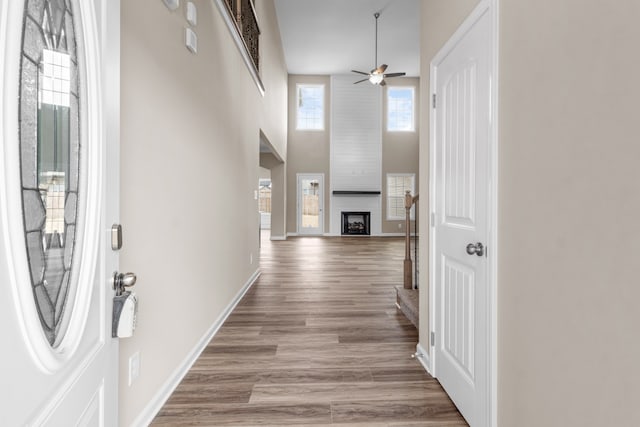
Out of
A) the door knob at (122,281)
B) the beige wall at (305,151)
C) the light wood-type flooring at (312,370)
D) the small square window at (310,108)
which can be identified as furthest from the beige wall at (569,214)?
the small square window at (310,108)

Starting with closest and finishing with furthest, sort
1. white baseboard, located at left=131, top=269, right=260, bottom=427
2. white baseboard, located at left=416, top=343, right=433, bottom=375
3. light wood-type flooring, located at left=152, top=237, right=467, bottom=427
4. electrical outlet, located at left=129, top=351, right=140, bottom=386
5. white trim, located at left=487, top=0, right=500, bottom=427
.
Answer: white trim, located at left=487, top=0, right=500, bottom=427
electrical outlet, located at left=129, top=351, right=140, bottom=386
white baseboard, located at left=131, top=269, right=260, bottom=427
light wood-type flooring, located at left=152, top=237, right=467, bottom=427
white baseboard, located at left=416, top=343, right=433, bottom=375

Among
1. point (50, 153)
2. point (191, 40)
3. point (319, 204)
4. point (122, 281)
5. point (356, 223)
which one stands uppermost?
point (191, 40)

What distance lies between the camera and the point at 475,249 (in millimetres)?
1666

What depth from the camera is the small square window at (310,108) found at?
37.9 feet

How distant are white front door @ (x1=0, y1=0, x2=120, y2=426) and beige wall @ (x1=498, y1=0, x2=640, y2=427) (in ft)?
4.35

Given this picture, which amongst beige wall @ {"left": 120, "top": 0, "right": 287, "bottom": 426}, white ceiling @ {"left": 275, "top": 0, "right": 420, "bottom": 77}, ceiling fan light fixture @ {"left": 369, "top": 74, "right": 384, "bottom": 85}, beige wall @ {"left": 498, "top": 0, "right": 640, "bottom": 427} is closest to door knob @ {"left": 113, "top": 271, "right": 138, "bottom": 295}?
beige wall @ {"left": 120, "top": 0, "right": 287, "bottom": 426}

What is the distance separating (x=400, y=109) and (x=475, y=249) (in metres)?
11.1

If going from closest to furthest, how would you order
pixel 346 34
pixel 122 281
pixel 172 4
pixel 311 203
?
pixel 122 281
pixel 172 4
pixel 346 34
pixel 311 203

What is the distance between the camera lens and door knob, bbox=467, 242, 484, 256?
5.35 feet

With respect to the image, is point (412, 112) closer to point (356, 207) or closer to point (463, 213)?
point (356, 207)

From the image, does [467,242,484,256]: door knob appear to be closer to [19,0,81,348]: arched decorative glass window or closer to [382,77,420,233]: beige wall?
[19,0,81,348]: arched decorative glass window

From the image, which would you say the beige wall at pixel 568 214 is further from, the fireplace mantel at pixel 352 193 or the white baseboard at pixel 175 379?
the fireplace mantel at pixel 352 193

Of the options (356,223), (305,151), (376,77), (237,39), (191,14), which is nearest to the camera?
(191,14)

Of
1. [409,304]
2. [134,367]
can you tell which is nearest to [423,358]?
[409,304]
